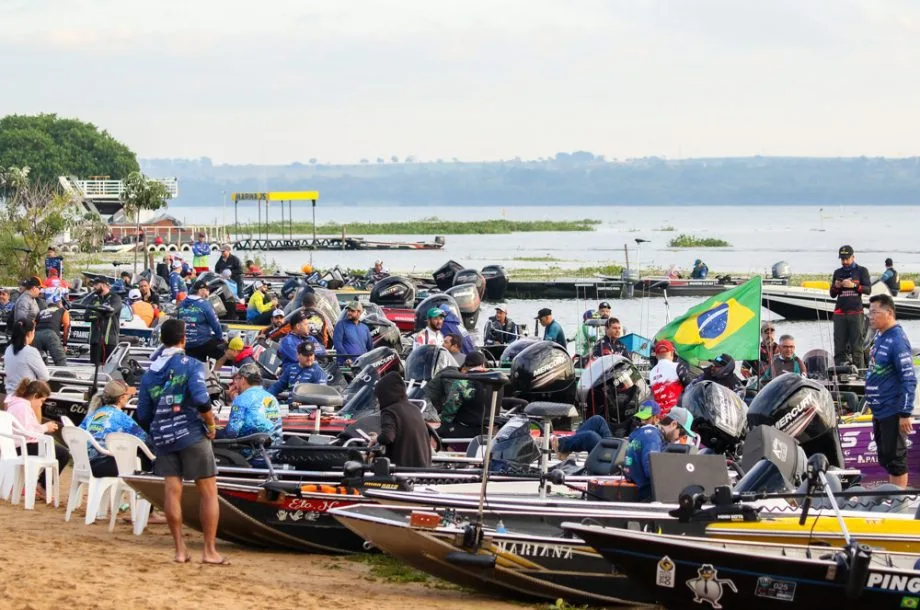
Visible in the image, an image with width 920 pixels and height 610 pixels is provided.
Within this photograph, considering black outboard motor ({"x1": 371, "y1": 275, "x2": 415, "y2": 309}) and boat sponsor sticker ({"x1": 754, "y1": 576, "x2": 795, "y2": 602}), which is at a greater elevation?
black outboard motor ({"x1": 371, "y1": 275, "x2": 415, "y2": 309})

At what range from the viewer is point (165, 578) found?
10.6 metres

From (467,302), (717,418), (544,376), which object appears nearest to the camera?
(717,418)

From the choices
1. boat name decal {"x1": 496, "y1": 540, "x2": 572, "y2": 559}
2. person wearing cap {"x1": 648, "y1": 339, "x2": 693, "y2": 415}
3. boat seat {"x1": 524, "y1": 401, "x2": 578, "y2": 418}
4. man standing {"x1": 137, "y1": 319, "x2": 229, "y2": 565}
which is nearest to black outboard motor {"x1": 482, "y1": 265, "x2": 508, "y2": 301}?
person wearing cap {"x1": 648, "y1": 339, "x2": 693, "y2": 415}

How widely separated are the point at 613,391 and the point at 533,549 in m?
7.05

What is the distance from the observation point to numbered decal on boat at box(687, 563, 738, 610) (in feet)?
32.3

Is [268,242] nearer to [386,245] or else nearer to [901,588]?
[386,245]

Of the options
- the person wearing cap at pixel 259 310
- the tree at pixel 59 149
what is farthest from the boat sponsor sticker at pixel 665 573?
the tree at pixel 59 149

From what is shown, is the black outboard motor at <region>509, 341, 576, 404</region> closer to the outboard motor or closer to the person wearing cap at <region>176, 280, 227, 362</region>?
the outboard motor

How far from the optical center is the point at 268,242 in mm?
86562

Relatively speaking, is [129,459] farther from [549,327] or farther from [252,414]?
[549,327]

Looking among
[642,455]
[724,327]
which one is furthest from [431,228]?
[642,455]

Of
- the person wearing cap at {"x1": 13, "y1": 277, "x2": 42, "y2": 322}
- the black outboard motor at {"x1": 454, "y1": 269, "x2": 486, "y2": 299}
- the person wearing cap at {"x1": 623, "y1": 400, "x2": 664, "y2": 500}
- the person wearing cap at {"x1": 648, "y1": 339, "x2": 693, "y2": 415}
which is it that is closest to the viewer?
the person wearing cap at {"x1": 623, "y1": 400, "x2": 664, "y2": 500}

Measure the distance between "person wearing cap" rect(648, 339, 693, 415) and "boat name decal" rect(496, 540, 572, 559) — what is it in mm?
5810

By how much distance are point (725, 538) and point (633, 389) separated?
24.6ft
